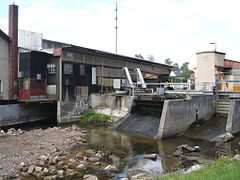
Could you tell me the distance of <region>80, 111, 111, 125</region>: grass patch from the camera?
22.2m

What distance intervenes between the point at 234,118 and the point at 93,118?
1201cm

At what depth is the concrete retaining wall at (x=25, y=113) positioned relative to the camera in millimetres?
20625

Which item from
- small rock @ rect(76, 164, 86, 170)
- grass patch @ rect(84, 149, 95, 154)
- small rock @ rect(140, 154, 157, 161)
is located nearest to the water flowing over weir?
small rock @ rect(140, 154, 157, 161)

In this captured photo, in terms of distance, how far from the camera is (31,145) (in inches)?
537

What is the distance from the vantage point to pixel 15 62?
2211cm

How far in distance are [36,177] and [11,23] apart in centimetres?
1665

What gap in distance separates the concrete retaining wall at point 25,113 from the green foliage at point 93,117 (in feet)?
13.3

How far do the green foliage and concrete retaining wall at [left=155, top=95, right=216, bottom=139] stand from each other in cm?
695

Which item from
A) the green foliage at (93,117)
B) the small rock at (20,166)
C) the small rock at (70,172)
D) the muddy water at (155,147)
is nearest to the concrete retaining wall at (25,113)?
the green foliage at (93,117)

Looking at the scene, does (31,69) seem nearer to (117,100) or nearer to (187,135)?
(117,100)

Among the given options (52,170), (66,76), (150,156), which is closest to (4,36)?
(66,76)

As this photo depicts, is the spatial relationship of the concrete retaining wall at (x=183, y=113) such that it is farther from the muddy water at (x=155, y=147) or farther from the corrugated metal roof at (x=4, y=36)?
the corrugated metal roof at (x=4, y=36)

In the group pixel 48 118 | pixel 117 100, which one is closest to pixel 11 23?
pixel 48 118

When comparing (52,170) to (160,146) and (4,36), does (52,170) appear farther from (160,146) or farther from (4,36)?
(4,36)
